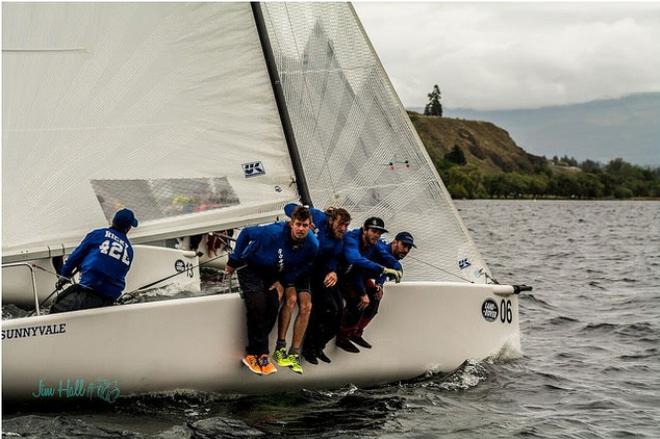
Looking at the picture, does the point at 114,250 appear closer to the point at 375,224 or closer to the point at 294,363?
the point at 294,363

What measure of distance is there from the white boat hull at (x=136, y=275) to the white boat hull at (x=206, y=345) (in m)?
4.67

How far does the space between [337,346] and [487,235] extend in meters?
24.3

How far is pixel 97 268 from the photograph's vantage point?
6.41m

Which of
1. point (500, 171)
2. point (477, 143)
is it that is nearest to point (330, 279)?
point (500, 171)

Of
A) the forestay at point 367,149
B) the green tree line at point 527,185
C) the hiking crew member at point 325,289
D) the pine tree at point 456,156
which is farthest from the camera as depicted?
the pine tree at point 456,156

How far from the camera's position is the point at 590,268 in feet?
61.6

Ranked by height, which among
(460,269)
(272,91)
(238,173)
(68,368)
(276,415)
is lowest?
(276,415)

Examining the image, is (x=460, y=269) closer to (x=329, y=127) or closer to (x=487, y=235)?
(x=329, y=127)

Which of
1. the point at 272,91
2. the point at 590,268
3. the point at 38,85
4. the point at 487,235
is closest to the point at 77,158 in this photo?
the point at 38,85

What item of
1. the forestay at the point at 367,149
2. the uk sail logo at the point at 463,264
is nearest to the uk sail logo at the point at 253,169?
the forestay at the point at 367,149

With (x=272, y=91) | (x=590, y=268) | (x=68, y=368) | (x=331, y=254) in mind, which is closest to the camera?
(x=68, y=368)

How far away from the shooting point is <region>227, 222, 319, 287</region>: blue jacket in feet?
21.7

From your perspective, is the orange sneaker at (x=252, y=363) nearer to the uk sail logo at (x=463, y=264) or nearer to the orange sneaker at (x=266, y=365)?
the orange sneaker at (x=266, y=365)

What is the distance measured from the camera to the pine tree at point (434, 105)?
541ft
